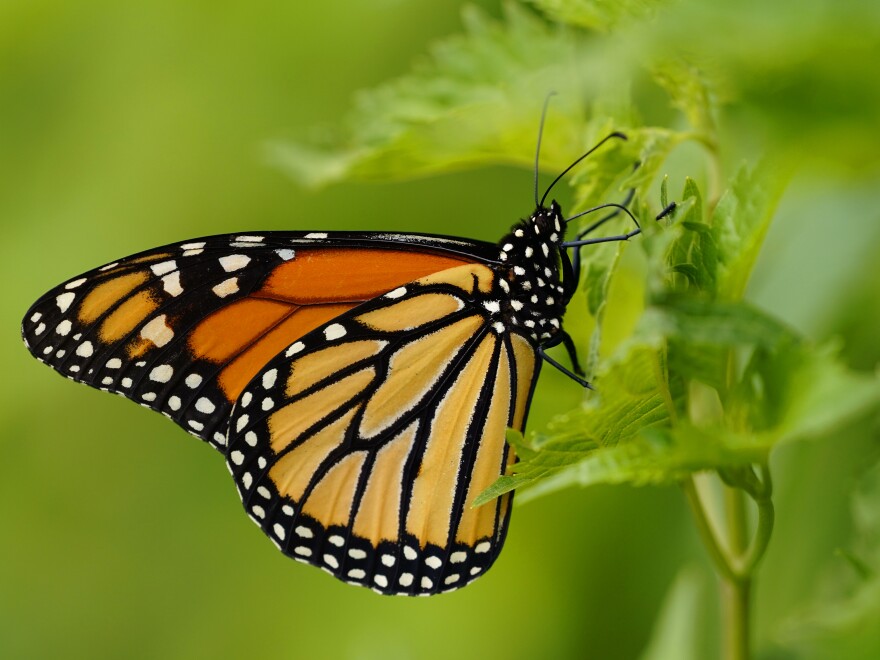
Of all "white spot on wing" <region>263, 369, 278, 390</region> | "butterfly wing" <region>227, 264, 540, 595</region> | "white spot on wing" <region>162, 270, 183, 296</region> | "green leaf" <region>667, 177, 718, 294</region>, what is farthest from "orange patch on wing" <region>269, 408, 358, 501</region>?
"green leaf" <region>667, 177, 718, 294</region>

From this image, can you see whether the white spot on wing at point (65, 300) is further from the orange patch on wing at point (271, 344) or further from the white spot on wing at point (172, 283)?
the orange patch on wing at point (271, 344)

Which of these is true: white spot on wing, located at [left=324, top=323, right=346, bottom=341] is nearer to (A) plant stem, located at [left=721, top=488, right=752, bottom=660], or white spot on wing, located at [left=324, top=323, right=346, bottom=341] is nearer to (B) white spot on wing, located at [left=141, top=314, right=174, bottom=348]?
(B) white spot on wing, located at [left=141, top=314, right=174, bottom=348]

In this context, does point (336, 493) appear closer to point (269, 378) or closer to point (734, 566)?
point (269, 378)

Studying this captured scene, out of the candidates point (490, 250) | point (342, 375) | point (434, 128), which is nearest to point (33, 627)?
point (342, 375)

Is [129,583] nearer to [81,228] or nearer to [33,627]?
[33,627]

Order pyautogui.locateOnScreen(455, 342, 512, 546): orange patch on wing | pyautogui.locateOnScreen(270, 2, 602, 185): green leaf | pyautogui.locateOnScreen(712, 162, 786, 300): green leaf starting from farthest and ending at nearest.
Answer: pyautogui.locateOnScreen(455, 342, 512, 546): orange patch on wing → pyautogui.locateOnScreen(270, 2, 602, 185): green leaf → pyautogui.locateOnScreen(712, 162, 786, 300): green leaf

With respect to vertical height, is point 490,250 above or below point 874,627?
above

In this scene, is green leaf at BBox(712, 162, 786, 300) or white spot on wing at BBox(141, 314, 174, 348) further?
white spot on wing at BBox(141, 314, 174, 348)
